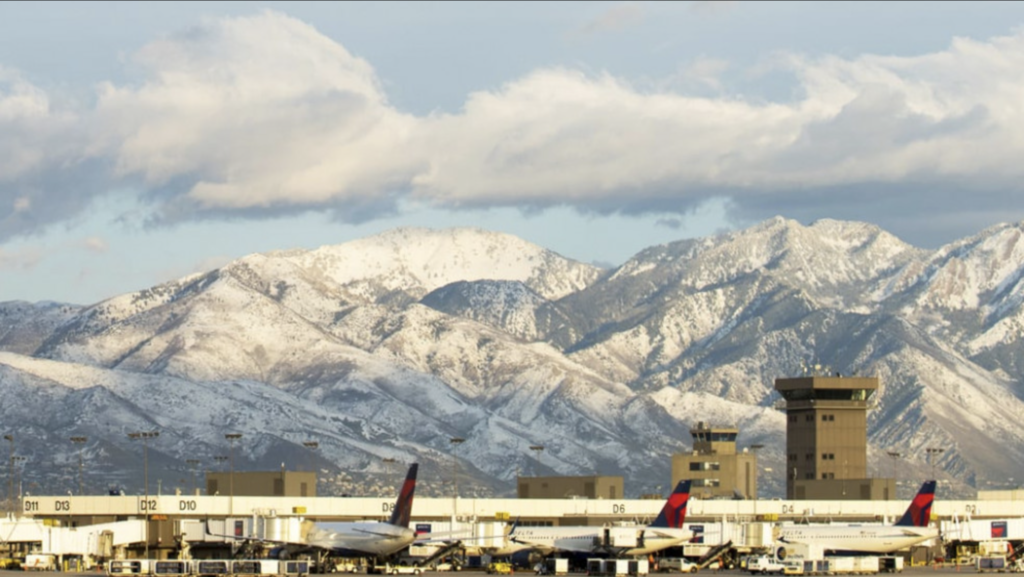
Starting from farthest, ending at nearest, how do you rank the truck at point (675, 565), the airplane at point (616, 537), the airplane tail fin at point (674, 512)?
the airplane tail fin at point (674, 512) → the truck at point (675, 565) → the airplane at point (616, 537)

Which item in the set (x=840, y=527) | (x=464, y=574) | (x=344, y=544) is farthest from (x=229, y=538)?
(x=840, y=527)

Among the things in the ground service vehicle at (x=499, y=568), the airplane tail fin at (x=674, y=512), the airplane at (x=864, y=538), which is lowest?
the ground service vehicle at (x=499, y=568)

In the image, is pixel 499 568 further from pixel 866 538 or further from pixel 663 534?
pixel 866 538

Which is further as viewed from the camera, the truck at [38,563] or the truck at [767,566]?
the truck at [38,563]

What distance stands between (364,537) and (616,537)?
25.4 metres

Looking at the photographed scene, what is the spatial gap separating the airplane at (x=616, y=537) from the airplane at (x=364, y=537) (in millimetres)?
15025

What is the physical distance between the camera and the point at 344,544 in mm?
173000

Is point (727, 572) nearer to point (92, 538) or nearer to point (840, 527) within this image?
point (840, 527)

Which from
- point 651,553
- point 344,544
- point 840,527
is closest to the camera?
point 344,544

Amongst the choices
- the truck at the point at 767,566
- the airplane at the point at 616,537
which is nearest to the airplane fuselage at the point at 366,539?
the airplane at the point at 616,537

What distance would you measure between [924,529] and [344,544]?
65.4 m

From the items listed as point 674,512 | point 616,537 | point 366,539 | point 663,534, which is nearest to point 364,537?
point 366,539

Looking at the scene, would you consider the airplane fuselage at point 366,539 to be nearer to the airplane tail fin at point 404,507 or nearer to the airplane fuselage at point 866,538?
the airplane tail fin at point 404,507

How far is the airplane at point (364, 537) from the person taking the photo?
171m
